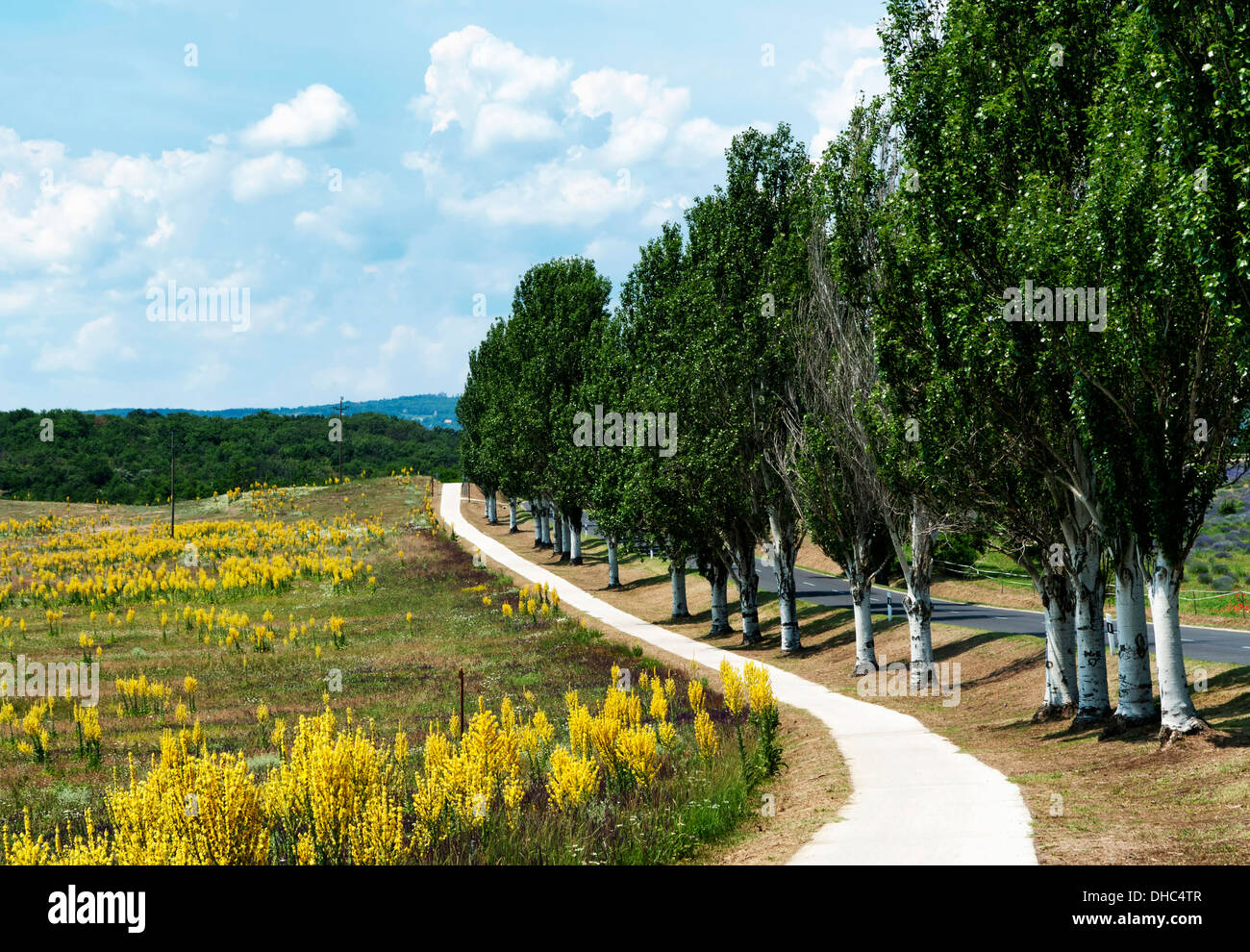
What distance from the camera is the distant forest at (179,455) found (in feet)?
334

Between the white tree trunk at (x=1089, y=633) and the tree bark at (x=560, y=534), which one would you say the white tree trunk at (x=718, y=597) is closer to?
the white tree trunk at (x=1089, y=633)

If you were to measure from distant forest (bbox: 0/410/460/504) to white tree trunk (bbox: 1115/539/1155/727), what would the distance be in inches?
3808

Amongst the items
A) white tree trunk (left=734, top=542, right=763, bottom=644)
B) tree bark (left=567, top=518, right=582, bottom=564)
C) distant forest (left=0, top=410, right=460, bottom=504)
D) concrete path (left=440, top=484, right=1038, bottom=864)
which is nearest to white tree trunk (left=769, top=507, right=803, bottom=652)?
white tree trunk (left=734, top=542, right=763, bottom=644)

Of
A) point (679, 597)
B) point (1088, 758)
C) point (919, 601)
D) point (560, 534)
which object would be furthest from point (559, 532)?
point (1088, 758)

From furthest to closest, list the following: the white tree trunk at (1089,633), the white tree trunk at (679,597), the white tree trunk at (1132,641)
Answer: the white tree trunk at (679,597) → the white tree trunk at (1089,633) → the white tree trunk at (1132,641)

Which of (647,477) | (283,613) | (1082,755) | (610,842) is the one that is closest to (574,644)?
(647,477)

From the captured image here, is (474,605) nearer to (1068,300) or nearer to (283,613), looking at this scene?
(283,613)

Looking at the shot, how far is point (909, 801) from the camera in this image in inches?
467

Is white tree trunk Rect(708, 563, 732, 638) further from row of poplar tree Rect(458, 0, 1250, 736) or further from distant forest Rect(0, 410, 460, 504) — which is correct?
distant forest Rect(0, 410, 460, 504)

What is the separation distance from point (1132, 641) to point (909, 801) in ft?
18.5

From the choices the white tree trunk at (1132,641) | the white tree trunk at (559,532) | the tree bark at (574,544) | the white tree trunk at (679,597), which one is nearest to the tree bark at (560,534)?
the white tree trunk at (559,532)

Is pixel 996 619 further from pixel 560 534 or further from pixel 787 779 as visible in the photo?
pixel 560 534

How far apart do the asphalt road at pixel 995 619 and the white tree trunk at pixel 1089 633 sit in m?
6.52

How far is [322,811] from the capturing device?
28.1 feet
